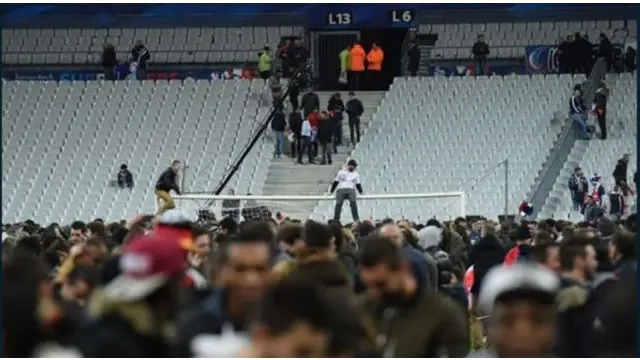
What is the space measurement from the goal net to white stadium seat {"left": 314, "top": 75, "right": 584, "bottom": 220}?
3.73 m

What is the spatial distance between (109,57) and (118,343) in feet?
123

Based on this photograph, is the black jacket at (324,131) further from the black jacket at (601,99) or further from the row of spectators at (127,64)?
the row of spectators at (127,64)

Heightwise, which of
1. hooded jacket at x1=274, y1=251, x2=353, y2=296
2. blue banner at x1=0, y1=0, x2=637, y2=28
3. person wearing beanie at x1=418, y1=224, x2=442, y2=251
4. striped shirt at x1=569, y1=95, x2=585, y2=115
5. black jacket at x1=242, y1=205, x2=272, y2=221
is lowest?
hooded jacket at x1=274, y1=251, x2=353, y2=296

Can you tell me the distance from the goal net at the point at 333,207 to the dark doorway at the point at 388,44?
12033 millimetres

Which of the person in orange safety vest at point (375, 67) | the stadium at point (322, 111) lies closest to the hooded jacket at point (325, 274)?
the stadium at point (322, 111)

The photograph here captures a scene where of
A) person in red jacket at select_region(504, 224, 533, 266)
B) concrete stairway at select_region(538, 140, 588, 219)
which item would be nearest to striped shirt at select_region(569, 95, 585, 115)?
concrete stairway at select_region(538, 140, 588, 219)

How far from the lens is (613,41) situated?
141ft

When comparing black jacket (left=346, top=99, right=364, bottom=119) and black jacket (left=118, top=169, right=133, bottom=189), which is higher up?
black jacket (left=346, top=99, right=364, bottom=119)

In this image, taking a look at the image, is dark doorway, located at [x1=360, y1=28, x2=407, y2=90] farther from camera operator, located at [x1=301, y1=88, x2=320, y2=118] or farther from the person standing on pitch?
the person standing on pitch

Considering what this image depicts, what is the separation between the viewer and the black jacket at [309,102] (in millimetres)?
39219

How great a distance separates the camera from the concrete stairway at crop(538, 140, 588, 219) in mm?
34281

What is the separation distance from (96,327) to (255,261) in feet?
3.75

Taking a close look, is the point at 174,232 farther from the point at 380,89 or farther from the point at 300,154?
the point at 380,89

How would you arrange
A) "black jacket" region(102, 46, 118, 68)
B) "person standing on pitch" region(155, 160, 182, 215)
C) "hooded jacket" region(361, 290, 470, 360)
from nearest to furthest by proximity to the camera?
"hooded jacket" region(361, 290, 470, 360) → "person standing on pitch" region(155, 160, 182, 215) → "black jacket" region(102, 46, 118, 68)
